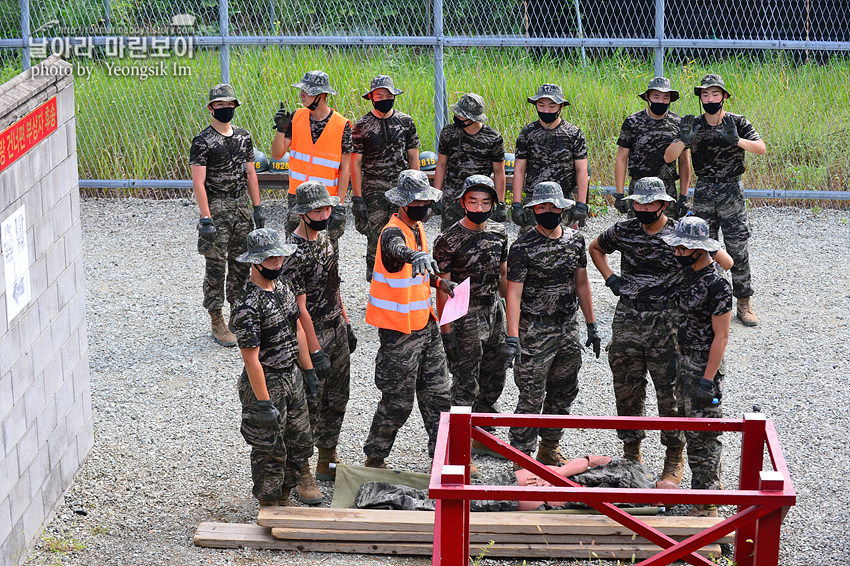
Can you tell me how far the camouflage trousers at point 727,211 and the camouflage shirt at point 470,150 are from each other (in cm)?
197

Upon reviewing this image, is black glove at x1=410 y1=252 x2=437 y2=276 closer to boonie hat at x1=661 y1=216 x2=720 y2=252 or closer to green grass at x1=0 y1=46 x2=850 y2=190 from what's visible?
boonie hat at x1=661 y1=216 x2=720 y2=252

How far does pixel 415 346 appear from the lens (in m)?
6.73

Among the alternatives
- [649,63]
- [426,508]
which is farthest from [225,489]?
[649,63]

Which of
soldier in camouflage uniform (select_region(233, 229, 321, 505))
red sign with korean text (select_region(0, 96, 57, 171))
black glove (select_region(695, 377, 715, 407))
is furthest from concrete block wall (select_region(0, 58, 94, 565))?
black glove (select_region(695, 377, 715, 407))

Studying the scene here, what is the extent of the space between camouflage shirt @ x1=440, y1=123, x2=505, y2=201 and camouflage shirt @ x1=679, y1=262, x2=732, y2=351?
3177mm

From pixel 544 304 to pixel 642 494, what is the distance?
127 inches

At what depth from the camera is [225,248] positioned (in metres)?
9.16

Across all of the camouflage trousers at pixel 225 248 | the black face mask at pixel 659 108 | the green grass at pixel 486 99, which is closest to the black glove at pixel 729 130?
the black face mask at pixel 659 108

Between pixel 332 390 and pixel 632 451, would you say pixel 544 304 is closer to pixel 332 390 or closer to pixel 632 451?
pixel 632 451

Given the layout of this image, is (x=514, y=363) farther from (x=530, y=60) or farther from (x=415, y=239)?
(x=530, y=60)

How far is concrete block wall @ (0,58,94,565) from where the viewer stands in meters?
5.82

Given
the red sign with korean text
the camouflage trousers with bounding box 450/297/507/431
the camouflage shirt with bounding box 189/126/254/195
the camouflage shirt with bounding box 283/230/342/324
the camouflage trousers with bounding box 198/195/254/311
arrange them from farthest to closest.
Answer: the camouflage trousers with bounding box 198/195/254/311 → the camouflage shirt with bounding box 189/126/254/195 → the camouflage trousers with bounding box 450/297/507/431 → the camouflage shirt with bounding box 283/230/342/324 → the red sign with korean text

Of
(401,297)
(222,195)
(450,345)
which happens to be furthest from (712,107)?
(222,195)

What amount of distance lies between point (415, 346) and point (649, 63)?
27.8ft
